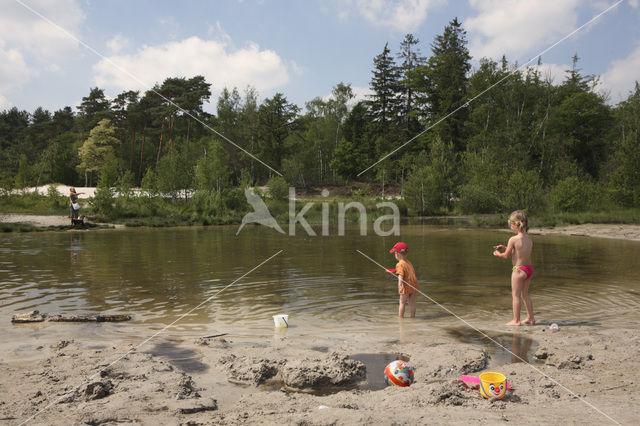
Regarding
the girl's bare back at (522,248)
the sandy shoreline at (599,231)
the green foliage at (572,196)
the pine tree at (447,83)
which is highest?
the pine tree at (447,83)

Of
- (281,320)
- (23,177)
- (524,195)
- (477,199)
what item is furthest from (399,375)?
(23,177)

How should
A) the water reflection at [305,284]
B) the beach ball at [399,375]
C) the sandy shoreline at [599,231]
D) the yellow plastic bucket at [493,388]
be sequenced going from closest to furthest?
the yellow plastic bucket at [493,388] < the beach ball at [399,375] < the water reflection at [305,284] < the sandy shoreline at [599,231]

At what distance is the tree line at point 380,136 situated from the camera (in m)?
46.1

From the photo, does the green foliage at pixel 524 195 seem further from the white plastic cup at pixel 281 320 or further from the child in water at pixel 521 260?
the white plastic cup at pixel 281 320

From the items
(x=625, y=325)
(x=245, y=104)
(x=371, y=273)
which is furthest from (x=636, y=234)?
(x=245, y=104)

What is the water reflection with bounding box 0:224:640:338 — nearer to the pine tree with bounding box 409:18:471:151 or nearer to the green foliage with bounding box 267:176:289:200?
the green foliage with bounding box 267:176:289:200

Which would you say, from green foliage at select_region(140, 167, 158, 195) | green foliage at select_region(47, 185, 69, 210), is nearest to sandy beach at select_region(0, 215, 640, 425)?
green foliage at select_region(140, 167, 158, 195)

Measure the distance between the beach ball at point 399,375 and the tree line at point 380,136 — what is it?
36.6m

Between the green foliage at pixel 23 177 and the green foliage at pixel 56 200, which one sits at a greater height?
the green foliage at pixel 23 177

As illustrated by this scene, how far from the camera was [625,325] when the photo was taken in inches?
309

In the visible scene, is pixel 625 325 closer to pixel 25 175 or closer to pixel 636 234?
pixel 636 234

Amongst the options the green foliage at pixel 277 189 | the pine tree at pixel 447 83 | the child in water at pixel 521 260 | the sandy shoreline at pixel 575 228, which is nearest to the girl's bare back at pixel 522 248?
the child in water at pixel 521 260

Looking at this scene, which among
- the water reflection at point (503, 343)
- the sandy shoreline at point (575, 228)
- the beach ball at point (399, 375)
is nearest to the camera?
the beach ball at point (399, 375)

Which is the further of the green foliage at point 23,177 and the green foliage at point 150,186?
the green foliage at point 23,177
